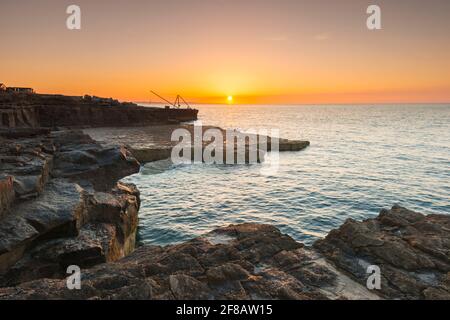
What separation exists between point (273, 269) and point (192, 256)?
87.1 inches

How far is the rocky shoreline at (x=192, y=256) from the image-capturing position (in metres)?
6.68

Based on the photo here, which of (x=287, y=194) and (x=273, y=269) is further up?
(x=273, y=269)

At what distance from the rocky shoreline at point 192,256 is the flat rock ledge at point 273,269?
0.02 metres

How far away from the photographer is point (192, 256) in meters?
8.22

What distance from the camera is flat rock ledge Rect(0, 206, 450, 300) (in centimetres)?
652

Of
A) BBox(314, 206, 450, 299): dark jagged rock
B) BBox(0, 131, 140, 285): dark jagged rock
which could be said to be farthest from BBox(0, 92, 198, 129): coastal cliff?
BBox(314, 206, 450, 299): dark jagged rock

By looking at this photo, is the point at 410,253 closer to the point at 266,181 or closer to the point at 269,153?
the point at 266,181

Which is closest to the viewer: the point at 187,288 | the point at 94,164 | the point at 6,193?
the point at 187,288

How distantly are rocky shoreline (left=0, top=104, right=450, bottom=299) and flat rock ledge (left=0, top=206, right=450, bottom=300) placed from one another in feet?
0.08

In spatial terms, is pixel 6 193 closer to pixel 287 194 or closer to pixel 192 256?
pixel 192 256

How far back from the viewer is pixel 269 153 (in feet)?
146

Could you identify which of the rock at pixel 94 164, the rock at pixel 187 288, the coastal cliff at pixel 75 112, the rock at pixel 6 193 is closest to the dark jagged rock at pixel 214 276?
the rock at pixel 187 288

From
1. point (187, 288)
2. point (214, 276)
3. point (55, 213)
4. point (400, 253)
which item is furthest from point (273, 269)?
point (55, 213)

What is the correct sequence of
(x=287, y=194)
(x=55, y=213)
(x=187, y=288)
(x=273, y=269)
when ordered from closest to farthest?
(x=187, y=288), (x=273, y=269), (x=55, y=213), (x=287, y=194)
